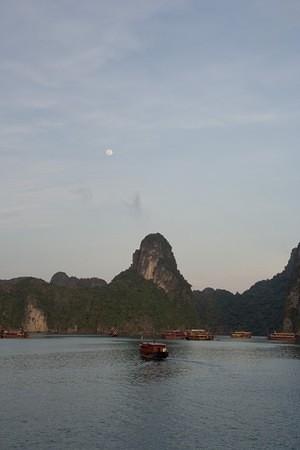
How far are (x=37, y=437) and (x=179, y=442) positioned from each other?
13.6m

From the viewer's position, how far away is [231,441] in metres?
52.4

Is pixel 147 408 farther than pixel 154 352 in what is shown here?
No

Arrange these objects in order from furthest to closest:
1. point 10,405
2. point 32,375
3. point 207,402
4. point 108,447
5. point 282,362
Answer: point 282,362
point 32,375
point 207,402
point 10,405
point 108,447

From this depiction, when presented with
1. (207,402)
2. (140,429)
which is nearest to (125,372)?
(207,402)

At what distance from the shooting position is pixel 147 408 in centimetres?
6975

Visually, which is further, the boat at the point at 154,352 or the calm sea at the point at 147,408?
the boat at the point at 154,352

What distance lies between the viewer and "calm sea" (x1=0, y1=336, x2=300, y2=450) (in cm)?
5247

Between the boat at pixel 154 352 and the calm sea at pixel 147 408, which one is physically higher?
the boat at pixel 154 352

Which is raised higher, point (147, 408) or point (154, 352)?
point (154, 352)

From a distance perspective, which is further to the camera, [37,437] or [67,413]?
[67,413]

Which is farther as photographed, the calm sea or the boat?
the boat

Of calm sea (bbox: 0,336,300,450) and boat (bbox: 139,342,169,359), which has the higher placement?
boat (bbox: 139,342,169,359)

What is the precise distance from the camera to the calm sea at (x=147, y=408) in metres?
52.5

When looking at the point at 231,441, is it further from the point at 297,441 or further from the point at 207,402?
the point at 207,402
